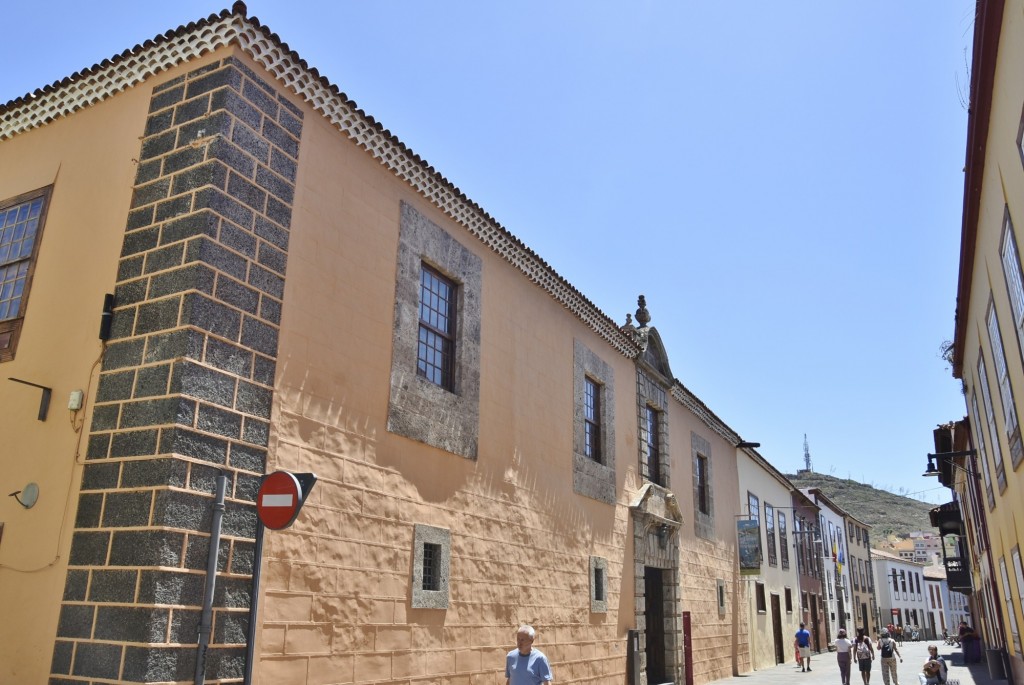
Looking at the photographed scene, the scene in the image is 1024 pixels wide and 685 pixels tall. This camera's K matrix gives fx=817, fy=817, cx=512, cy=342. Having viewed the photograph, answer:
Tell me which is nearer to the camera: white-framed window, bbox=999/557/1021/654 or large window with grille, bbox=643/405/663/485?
white-framed window, bbox=999/557/1021/654

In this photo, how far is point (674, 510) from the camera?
57.0 ft

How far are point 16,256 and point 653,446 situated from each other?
1276 cm

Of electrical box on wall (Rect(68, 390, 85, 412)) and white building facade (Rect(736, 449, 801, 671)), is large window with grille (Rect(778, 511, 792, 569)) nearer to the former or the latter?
white building facade (Rect(736, 449, 801, 671))

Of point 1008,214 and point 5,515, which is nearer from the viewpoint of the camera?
point 5,515

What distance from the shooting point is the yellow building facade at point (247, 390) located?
662 cm

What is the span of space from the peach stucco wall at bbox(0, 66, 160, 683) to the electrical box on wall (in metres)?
0.06

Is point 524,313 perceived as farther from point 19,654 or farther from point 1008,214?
point 19,654

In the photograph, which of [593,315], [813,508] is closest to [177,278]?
[593,315]

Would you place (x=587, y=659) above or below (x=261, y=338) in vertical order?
below

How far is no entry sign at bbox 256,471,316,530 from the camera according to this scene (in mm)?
5895

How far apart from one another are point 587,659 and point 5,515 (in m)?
8.79

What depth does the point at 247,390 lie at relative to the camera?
290 inches

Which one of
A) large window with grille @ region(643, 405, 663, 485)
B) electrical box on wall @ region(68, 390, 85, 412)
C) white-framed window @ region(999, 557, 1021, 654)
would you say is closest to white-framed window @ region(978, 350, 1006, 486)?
white-framed window @ region(999, 557, 1021, 654)

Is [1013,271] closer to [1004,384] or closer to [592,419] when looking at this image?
[1004,384]
